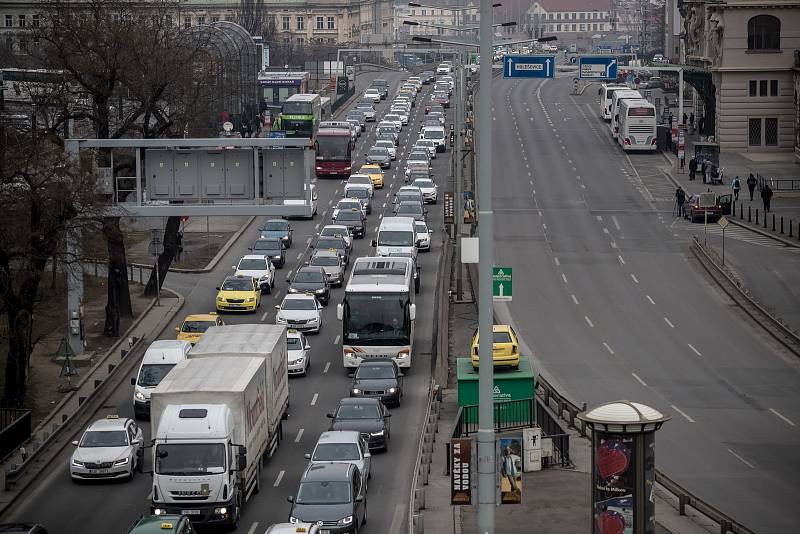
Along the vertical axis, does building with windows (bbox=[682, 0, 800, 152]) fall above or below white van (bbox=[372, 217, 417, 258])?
above

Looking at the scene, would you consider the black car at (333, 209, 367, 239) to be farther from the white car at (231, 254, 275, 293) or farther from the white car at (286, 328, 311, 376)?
the white car at (286, 328, 311, 376)

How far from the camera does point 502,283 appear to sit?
23.0 m

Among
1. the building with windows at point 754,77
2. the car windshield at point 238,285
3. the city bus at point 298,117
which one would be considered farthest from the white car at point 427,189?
the building with windows at point 754,77

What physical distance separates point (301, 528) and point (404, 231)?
121 ft

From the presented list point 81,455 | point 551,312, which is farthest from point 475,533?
point 551,312

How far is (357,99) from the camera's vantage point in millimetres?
140375

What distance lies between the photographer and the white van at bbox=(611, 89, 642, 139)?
100 meters

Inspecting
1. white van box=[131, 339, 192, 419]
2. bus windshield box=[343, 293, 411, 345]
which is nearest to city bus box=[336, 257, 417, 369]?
bus windshield box=[343, 293, 411, 345]

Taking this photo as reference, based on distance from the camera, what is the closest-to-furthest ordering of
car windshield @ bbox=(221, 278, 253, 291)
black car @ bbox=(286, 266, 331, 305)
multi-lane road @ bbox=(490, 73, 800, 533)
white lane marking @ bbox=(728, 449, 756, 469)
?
white lane marking @ bbox=(728, 449, 756, 469) < multi-lane road @ bbox=(490, 73, 800, 533) < car windshield @ bbox=(221, 278, 253, 291) < black car @ bbox=(286, 266, 331, 305)

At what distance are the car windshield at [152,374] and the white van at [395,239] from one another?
67.2 feet

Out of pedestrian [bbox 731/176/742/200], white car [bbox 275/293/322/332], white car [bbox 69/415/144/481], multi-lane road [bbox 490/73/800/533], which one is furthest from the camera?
pedestrian [bbox 731/176/742/200]

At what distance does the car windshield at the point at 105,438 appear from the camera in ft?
112

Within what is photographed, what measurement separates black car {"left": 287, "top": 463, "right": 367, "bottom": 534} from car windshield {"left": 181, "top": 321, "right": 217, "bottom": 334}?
17.8 m

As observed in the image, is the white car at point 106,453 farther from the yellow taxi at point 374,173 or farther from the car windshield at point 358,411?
the yellow taxi at point 374,173
